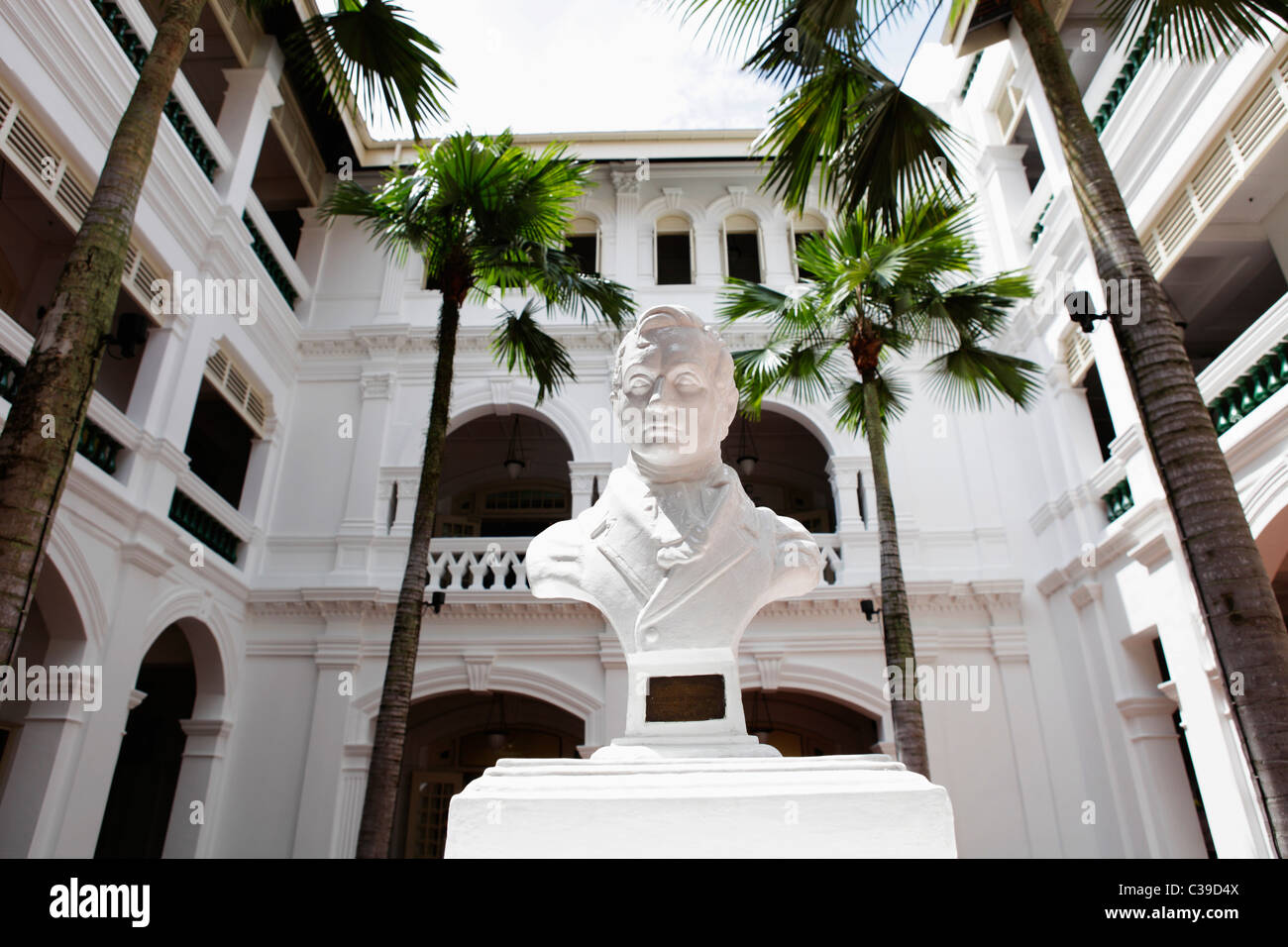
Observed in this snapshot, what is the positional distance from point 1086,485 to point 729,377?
806 cm

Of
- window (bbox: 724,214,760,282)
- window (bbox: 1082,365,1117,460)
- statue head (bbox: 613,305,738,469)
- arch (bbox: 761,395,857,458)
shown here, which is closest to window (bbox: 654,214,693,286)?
window (bbox: 724,214,760,282)

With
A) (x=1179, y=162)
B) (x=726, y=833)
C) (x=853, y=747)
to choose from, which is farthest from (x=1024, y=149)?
(x=726, y=833)

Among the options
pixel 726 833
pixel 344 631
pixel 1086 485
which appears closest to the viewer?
pixel 726 833

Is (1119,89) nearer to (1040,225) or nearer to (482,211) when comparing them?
(1040,225)

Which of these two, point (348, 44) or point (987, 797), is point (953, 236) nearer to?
point (348, 44)

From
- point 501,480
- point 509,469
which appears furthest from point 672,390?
point 501,480

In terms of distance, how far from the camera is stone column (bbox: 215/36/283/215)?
33.4 ft

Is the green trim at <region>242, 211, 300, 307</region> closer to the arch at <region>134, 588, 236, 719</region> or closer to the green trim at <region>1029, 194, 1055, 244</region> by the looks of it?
the arch at <region>134, 588, 236, 719</region>

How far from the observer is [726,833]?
1884 mm

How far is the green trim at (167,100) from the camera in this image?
804cm

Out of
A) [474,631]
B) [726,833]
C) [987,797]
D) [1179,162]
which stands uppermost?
[1179,162]

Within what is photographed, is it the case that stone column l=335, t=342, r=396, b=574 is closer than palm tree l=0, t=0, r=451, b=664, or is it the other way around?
palm tree l=0, t=0, r=451, b=664

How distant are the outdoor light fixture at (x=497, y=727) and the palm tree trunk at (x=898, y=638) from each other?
6907 mm

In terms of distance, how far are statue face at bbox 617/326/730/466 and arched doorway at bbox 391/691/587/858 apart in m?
10.2
